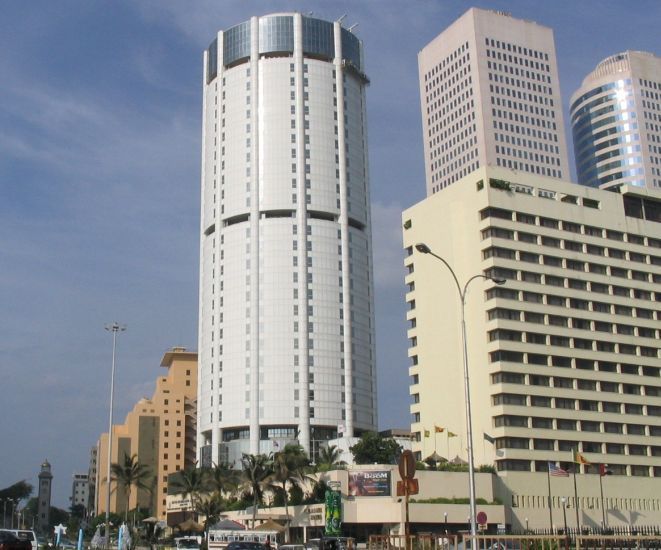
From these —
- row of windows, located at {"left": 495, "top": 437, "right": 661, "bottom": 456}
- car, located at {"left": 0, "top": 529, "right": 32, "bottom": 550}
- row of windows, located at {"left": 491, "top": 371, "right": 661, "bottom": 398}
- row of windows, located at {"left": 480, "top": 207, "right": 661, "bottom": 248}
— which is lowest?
car, located at {"left": 0, "top": 529, "right": 32, "bottom": 550}

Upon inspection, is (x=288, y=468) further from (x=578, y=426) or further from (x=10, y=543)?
(x=10, y=543)

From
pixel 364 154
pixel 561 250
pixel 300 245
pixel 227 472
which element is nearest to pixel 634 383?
pixel 561 250

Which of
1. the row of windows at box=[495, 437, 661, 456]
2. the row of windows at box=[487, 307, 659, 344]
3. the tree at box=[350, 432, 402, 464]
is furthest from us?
the tree at box=[350, 432, 402, 464]

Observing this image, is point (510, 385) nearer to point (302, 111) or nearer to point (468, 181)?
point (468, 181)

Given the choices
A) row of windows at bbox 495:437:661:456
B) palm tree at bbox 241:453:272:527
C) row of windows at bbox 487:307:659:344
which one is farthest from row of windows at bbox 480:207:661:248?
palm tree at bbox 241:453:272:527

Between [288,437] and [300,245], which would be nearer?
[288,437]

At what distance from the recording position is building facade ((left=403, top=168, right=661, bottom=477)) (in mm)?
110250

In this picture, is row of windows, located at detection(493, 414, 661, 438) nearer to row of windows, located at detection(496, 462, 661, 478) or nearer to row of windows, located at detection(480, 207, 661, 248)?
row of windows, located at detection(496, 462, 661, 478)

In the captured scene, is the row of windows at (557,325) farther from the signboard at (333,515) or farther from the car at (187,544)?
the car at (187,544)

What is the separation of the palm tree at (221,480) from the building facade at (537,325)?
27.8 meters

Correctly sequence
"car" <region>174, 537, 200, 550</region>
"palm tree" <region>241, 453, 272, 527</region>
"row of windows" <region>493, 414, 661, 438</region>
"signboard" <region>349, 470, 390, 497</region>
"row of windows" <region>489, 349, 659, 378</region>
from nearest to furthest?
"car" <region>174, 537, 200, 550</region> → "signboard" <region>349, 470, 390, 497</region> → "row of windows" <region>493, 414, 661, 438</region> → "palm tree" <region>241, 453, 272, 527</region> → "row of windows" <region>489, 349, 659, 378</region>

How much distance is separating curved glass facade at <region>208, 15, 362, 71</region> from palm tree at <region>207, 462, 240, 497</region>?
89629mm

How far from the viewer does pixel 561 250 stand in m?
118

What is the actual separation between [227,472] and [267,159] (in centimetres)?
6610
